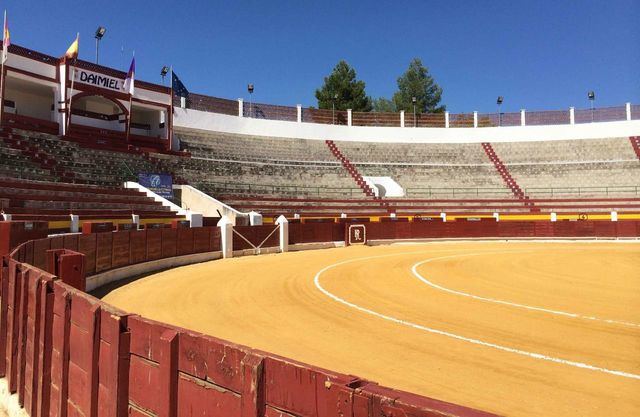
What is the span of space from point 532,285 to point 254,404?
1080 centimetres

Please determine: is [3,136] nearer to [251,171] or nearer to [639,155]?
[251,171]

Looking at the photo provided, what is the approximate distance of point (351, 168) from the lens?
37938mm

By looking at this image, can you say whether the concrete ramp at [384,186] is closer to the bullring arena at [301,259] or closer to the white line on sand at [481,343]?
the bullring arena at [301,259]

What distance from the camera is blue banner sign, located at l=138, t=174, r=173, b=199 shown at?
24347 millimetres

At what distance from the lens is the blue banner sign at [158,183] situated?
79.9 feet

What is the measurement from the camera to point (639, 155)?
37.8m

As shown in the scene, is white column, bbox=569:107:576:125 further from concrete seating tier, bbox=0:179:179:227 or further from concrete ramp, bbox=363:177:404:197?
concrete seating tier, bbox=0:179:179:227

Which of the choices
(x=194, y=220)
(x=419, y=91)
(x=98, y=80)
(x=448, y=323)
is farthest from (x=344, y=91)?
(x=448, y=323)

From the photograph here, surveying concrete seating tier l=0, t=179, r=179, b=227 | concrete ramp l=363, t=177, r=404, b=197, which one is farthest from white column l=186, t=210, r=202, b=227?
concrete ramp l=363, t=177, r=404, b=197

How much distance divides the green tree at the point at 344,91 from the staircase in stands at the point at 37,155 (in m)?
44.8

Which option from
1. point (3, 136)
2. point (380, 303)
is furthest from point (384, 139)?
point (380, 303)

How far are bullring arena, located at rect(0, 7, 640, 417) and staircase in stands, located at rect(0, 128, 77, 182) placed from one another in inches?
5.4

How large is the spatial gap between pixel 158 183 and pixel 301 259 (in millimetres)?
10989

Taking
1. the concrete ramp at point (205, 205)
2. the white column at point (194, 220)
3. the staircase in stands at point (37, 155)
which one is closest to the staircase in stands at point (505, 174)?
the concrete ramp at point (205, 205)
